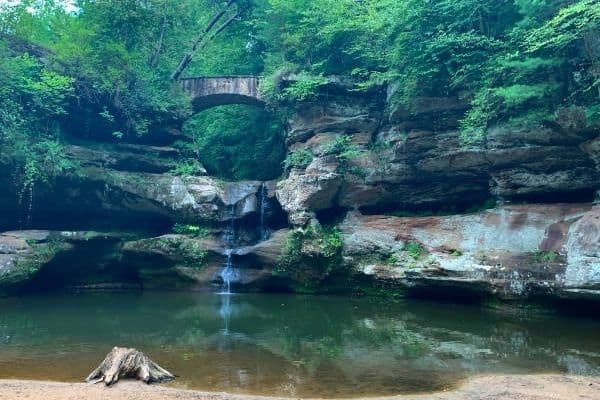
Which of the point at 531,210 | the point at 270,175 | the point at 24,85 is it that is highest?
the point at 24,85

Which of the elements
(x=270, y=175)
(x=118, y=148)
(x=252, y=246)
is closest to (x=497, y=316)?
(x=252, y=246)

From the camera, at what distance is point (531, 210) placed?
15.7m

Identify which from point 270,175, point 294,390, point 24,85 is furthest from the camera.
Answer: point 270,175

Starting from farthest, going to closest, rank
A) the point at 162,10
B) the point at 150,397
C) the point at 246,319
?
the point at 162,10 → the point at 246,319 → the point at 150,397

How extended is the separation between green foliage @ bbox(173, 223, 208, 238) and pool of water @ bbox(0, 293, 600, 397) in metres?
4.31

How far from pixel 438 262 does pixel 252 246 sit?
7503mm

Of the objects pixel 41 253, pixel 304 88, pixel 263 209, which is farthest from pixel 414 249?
pixel 41 253

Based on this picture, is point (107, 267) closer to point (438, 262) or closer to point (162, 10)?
point (162, 10)

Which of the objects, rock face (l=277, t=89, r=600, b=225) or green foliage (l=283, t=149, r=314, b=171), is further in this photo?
green foliage (l=283, t=149, r=314, b=171)

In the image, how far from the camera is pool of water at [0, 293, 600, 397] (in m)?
7.78

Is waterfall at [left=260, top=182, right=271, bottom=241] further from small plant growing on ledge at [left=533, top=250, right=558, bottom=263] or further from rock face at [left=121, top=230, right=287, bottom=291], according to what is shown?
small plant growing on ledge at [left=533, top=250, right=558, bottom=263]

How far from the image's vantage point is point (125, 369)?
23.8ft

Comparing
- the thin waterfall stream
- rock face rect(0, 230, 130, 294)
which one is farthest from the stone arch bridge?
rock face rect(0, 230, 130, 294)

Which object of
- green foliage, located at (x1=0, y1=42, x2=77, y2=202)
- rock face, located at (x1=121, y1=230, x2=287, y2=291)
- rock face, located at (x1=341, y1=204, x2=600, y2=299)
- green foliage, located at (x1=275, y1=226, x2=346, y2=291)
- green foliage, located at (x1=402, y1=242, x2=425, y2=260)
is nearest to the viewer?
rock face, located at (x1=341, y1=204, x2=600, y2=299)
